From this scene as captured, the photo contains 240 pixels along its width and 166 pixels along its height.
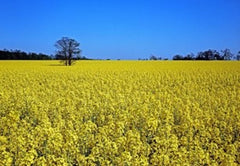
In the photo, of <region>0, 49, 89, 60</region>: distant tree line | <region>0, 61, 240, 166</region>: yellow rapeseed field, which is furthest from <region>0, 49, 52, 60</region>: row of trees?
<region>0, 61, 240, 166</region>: yellow rapeseed field

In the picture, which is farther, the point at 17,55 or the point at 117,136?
the point at 17,55

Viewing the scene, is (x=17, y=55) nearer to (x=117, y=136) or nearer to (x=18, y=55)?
(x=18, y=55)

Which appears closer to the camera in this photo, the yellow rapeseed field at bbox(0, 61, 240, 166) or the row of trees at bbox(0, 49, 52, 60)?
the yellow rapeseed field at bbox(0, 61, 240, 166)

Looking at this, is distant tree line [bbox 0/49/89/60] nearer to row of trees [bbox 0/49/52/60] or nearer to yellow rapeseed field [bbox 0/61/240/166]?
row of trees [bbox 0/49/52/60]

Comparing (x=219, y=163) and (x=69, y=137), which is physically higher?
(x=69, y=137)

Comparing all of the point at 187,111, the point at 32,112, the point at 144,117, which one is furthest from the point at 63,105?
the point at 187,111

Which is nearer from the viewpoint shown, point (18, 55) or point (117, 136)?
point (117, 136)

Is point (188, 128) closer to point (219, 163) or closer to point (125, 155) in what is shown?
point (219, 163)

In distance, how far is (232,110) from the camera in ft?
39.0

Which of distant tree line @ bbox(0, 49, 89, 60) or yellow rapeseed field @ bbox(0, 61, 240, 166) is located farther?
distant tree line @ bbox(0, 49, 89, 60)

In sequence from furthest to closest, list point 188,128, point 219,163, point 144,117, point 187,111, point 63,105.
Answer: point 63,105 → point 187,111 → point 144,117 → point 188,128 → point 219,163

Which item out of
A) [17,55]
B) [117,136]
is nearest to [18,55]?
[17,55]

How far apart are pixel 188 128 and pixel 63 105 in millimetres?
4926

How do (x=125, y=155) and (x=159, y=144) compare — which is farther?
(x=159, y=144)
